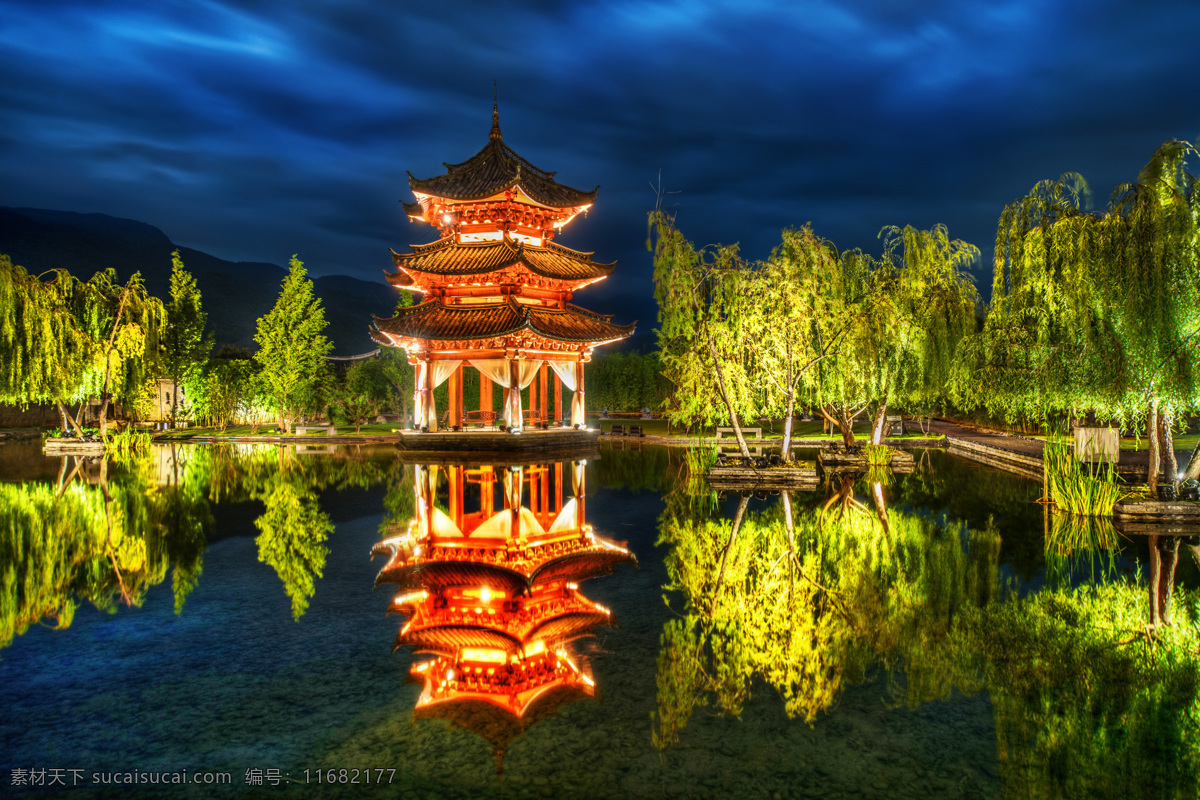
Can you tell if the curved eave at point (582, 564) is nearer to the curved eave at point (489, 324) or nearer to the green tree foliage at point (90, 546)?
the green tree foliage at point (90, 546)

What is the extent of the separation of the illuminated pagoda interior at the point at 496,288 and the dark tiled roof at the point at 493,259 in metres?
0.05

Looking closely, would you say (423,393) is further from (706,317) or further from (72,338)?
(706,317)

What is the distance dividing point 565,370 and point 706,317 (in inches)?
537

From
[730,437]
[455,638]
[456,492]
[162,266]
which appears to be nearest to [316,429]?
[730,437]

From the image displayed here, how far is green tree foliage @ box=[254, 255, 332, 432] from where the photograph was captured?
34344 millimetres

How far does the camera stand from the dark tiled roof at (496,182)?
28864 mm

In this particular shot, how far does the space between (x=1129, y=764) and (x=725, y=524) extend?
7309mm

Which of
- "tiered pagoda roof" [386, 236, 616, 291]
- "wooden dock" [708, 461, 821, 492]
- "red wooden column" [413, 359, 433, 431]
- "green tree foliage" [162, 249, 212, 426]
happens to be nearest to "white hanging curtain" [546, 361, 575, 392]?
"tiered pagoda roof" [386, 236, 616, 291]

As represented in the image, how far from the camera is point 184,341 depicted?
124 feet

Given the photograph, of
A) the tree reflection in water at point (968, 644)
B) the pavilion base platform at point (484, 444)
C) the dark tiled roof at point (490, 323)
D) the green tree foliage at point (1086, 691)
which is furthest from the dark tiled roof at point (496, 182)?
the green tree foliage at point (1086, 691)

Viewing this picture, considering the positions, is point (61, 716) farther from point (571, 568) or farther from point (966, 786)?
point (966, 786)

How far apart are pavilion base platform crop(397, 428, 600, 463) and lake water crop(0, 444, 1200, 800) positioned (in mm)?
14114

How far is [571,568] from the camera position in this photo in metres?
8.54

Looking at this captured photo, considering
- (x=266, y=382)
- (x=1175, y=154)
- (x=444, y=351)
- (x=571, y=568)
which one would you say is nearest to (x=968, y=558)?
(x=571, y=568)
